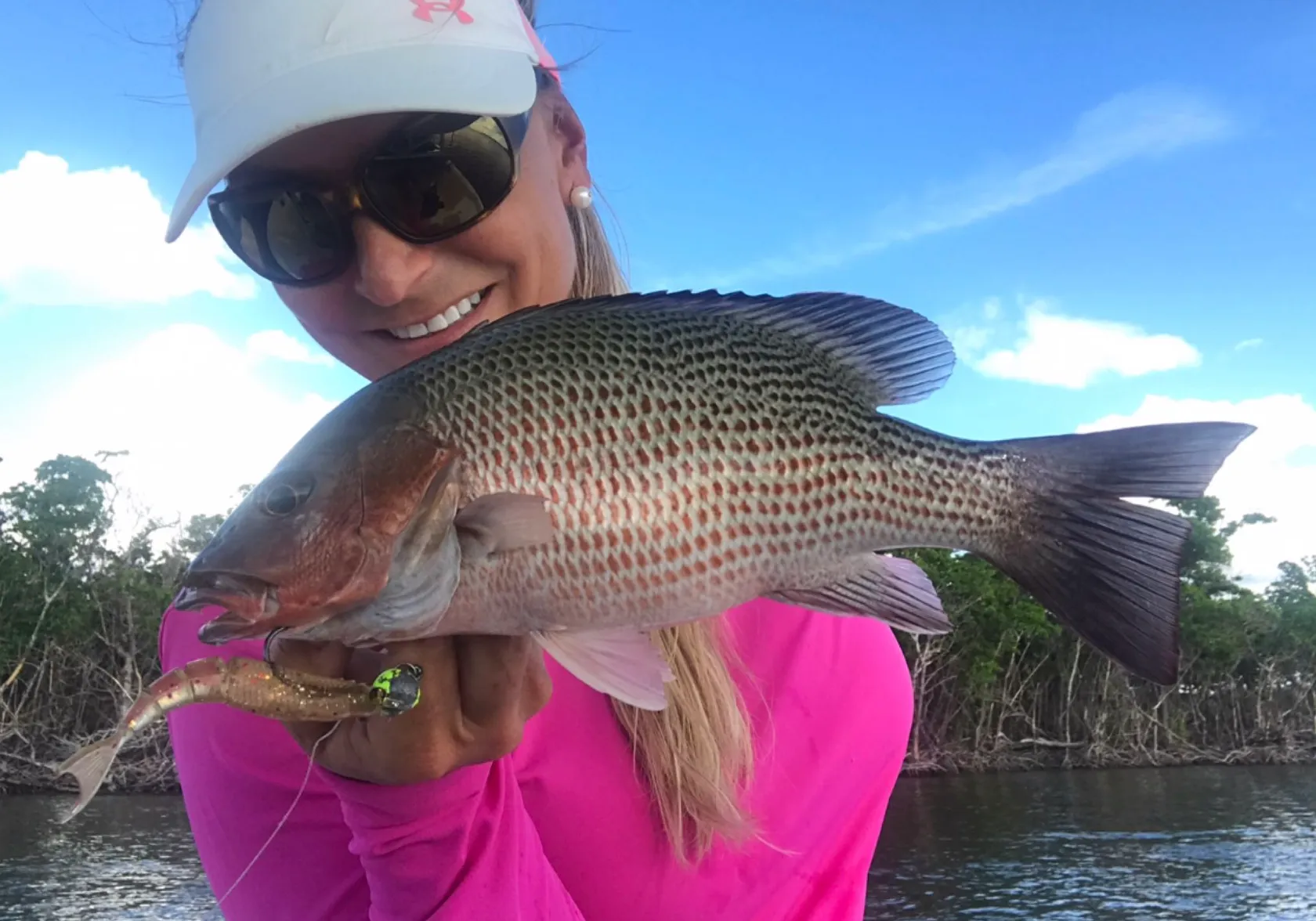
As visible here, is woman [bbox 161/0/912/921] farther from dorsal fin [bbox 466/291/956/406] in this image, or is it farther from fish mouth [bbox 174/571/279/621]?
dorsal fin [bbox 466/291/956/406]

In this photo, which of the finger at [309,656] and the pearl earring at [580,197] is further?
the pearl earring at [580,197]

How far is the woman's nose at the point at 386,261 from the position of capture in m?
1.67

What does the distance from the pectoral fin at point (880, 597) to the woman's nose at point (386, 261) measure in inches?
33.8

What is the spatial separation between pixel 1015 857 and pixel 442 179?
2932 centimetres

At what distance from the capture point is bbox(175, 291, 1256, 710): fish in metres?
1.29

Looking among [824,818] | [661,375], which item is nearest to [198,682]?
[661,375]

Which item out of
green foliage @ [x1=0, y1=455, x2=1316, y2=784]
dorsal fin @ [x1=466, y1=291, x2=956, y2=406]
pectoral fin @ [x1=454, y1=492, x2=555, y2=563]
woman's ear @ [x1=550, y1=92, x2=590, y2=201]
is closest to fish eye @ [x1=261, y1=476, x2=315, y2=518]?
pectoral fin @ [x1=454, y1=492, x2=555, y2=563]

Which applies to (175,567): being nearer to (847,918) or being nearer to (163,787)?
(163,787)

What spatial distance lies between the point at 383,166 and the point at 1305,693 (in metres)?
55.9

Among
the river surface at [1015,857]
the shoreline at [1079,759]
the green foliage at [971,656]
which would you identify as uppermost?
the green foliage at [971,656]

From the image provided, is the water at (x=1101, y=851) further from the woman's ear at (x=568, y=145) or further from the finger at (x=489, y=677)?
the finger at (x=489, y=677)

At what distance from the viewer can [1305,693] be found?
150 feet

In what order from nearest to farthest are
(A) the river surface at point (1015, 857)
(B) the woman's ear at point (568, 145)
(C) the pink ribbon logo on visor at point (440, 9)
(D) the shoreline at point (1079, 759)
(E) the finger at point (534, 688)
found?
(E) the finger at point (534, 688), (C) the pink ribbon logo on visor at point (440, 9), (B) the woman's ear at point (568, 145), (A) the river surface at point (1015, 857), (D) the shoreline at point (1079, 759)

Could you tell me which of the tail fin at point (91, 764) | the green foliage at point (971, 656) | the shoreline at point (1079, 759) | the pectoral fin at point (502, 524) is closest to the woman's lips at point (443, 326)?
the pectoral fin at point (502, 524)
